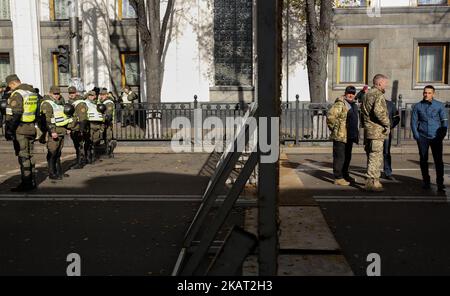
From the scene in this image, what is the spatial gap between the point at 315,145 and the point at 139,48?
33.9 feet

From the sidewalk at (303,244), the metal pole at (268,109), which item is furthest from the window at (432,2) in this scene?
the metal pole at (268,109)

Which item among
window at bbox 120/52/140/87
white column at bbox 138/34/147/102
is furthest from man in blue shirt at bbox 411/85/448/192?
window at bbox 120/52/140/87

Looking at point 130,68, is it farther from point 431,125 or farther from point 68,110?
point 431,125

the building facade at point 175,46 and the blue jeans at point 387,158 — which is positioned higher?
the building facade at point 175,46

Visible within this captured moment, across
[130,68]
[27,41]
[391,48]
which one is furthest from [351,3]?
[27,41]

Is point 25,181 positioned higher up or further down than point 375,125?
further down

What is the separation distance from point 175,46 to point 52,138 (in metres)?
12.1

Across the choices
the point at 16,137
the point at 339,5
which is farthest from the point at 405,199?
the point at 339,5

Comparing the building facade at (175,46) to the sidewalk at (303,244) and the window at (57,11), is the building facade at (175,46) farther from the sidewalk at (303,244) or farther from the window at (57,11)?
the sidewalk at (303,244)

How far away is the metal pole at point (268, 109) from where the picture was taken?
8.40 ft

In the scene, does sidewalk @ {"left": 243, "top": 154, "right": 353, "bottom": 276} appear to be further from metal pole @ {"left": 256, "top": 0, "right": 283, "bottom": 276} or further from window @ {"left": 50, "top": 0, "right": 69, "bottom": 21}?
window @ {"left": 50, "top": 0, "right": 69, "bottom": 21}

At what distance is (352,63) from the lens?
21375mm

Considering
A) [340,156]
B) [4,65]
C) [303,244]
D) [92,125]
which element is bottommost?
[303,244]

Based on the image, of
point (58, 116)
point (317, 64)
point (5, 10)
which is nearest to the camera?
point (58, 116)
